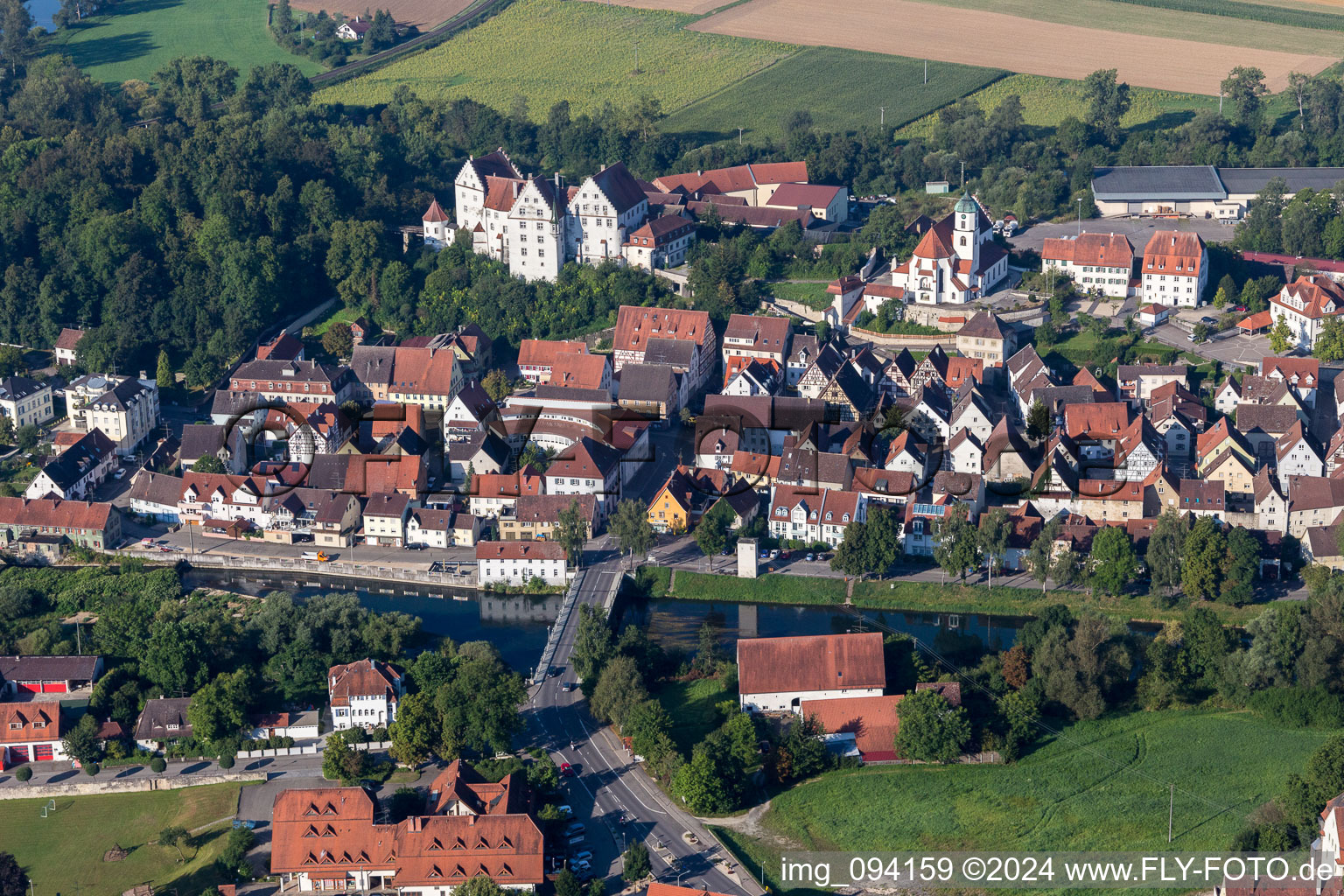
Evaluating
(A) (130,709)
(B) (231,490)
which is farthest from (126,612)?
(B) (231,490)

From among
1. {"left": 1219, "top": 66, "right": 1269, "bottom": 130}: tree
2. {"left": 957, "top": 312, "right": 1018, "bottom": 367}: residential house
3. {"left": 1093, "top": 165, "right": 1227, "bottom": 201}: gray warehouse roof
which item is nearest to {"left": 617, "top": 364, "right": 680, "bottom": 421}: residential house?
{"left": 957, "top": 312, "right": 1018, "bottom": 367}: residential house

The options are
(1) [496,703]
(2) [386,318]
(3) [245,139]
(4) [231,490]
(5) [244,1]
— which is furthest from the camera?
(5) [244,1]

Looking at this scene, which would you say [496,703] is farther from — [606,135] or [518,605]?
[606,135]

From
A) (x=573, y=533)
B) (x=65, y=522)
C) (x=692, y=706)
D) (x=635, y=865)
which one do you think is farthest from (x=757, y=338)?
(x=635, y=865)

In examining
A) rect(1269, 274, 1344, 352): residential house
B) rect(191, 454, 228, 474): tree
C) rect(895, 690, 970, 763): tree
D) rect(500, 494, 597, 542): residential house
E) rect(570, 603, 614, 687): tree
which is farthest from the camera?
rect(1269, 274, 1344, 352): residential house

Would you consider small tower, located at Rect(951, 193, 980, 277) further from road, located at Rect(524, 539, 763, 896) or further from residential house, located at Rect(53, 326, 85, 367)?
residential house, located at Rect(53, 326, 85, 367)

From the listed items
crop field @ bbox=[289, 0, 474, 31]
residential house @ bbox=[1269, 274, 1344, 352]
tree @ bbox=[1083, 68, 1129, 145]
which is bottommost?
residential house @ bbox=[1269, 274, 1344, 352]
